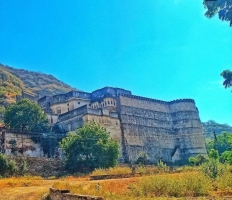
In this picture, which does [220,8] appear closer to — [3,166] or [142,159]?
[3,166]

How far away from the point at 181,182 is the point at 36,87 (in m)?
111

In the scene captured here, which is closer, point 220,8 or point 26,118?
point 220,8

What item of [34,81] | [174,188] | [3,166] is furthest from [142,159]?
[34,81]

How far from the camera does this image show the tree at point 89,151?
29656 mm

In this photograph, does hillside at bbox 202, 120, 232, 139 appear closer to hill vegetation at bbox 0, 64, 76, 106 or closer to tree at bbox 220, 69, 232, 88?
hill vegetation at bbox 0, 64, 76, 106

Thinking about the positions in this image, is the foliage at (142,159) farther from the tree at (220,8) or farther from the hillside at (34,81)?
the hillside at (34,81)

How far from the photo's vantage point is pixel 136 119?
168ft

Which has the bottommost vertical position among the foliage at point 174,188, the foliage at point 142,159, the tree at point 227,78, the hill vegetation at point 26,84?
the foliage at point 174,188

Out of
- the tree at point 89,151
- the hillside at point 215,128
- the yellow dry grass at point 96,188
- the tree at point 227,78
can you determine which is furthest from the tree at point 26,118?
the hillside at point 215,128

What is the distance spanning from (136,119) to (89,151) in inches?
865

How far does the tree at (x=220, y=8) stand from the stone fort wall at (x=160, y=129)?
112 ft

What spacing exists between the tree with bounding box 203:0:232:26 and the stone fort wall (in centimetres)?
3419

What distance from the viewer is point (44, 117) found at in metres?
42.2

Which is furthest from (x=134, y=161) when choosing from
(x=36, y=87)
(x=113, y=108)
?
(x=36, y=87)
